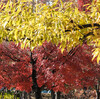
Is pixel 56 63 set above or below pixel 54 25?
below

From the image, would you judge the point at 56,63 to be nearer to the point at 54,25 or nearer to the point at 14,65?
the point at 14,65

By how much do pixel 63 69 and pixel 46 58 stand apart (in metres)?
1.28

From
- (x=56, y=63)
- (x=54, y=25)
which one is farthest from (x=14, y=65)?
(x=54, y=25)

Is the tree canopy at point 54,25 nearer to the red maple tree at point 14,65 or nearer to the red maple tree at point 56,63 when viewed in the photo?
the red maple tree at point 56,63

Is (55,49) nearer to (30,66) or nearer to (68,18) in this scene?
(30,66)

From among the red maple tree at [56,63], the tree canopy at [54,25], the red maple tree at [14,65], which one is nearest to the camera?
the tree canopy at [54,25]

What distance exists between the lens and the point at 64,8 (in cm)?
492

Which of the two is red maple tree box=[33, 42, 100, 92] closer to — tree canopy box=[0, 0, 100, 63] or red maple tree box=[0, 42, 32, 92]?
red maple tree box=[0, 42, 32, 92]

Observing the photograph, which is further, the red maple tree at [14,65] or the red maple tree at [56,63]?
the red maple tree at [14,65]

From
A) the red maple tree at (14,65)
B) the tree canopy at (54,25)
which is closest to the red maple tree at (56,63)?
the red maple tree at (14,65)

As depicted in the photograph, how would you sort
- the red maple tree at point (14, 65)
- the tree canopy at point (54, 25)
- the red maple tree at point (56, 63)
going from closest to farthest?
the tree canopy at point (54, 25) → the red maple tree at point (56, 63) → the red maple tree at point (14, 65)

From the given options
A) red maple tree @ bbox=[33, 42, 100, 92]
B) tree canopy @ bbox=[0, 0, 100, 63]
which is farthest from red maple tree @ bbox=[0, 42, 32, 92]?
tree canopy @ bbox=[0, 0, 100, 63]

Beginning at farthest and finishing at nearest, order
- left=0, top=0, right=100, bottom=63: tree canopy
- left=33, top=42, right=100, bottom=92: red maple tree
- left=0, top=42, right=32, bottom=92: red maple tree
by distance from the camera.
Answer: left=0, top=42, right=32, bottom=92: red maple tree
left=33, top=42, right=100, bottom=92: red maple tree
left=0, top=0, right=100, bottom=63: tree canopy

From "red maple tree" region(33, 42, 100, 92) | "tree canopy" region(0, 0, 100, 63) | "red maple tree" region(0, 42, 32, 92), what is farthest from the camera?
"red maple tree" region(0, 42, 32, 92)
